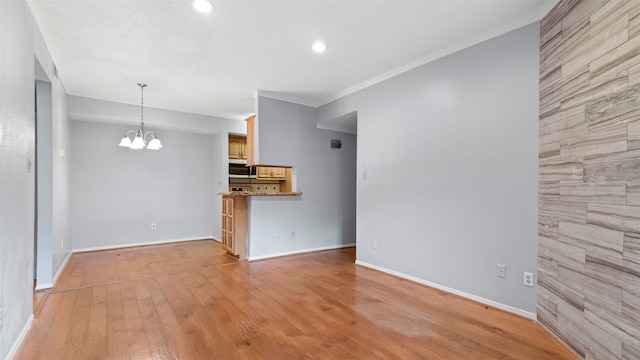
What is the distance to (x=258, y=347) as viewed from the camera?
2.14m

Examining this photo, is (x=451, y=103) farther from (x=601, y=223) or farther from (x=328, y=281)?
(x=328, y=281)

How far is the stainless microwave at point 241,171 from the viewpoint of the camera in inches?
253

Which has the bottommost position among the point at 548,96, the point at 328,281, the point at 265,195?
the point at 328,281

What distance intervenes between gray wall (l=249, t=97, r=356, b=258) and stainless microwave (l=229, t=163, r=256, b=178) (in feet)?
6.13

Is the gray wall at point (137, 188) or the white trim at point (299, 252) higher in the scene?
the gray wall at point (137, 188)

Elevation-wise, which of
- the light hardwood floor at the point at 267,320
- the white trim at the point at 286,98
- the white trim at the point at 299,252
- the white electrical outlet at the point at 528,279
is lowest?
the white trim at the point at 299,252

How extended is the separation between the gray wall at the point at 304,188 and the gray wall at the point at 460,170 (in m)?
1.27

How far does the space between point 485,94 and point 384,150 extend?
4.59ft

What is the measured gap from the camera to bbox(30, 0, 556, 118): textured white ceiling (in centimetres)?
247

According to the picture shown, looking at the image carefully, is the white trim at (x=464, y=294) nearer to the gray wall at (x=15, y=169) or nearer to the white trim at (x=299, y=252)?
the white trim at (x=299, y=252)

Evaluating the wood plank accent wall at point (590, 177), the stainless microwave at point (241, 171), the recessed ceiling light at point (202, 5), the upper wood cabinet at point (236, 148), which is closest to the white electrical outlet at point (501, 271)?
the wood plank accent wall at point (590, 177)

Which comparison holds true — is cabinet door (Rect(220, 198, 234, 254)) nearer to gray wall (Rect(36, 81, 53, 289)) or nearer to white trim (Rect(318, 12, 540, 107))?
gray wall (Rect(36, 81, 53, 289))

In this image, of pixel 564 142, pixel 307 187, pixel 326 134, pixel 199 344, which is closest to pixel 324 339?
pixel 199 344

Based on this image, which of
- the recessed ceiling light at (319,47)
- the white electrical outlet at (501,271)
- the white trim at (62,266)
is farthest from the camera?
the white trim at (62,266)
